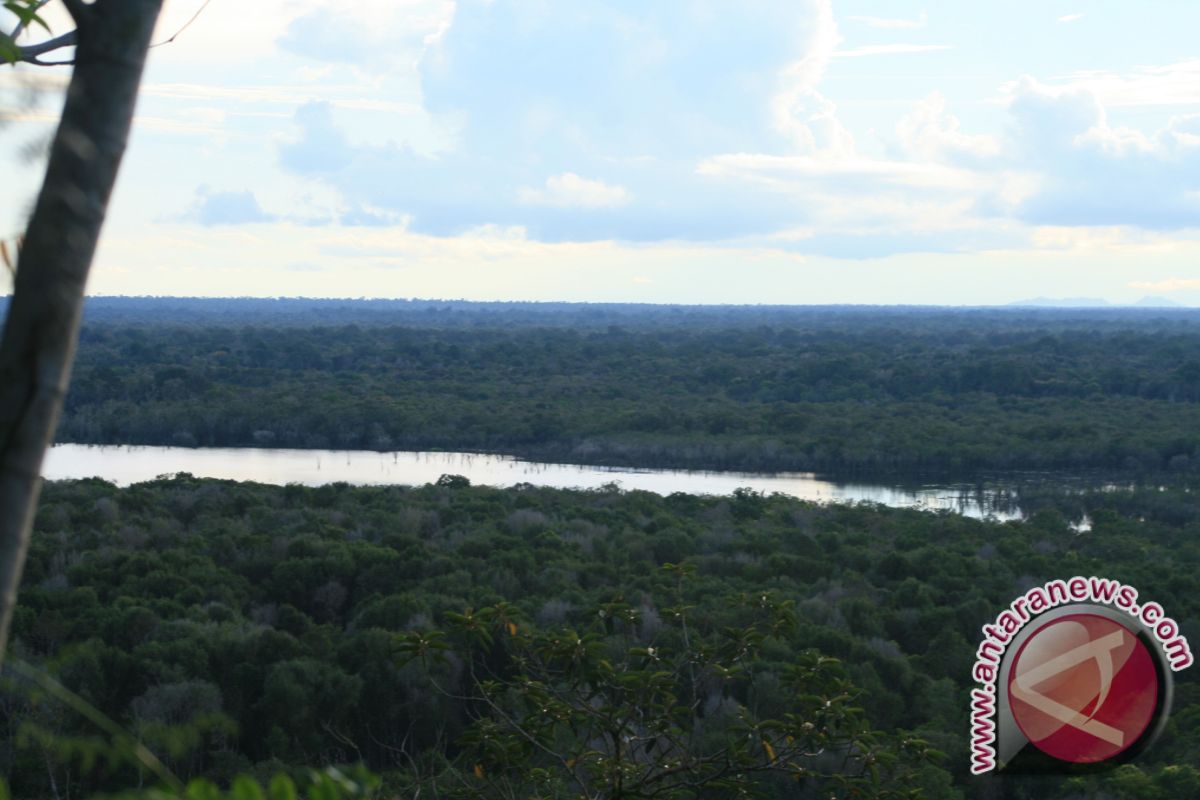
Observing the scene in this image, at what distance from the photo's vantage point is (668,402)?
49.3 m

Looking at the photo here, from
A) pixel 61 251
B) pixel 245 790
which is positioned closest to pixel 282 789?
pixel 245 790

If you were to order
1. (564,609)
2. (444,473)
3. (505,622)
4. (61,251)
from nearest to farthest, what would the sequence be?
(61,251) → (505,622) → (564,609) → (444,473)

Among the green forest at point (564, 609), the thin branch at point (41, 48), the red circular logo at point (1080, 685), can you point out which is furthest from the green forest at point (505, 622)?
the thin branch at point (41, 48)

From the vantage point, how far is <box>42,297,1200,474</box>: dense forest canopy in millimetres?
37969

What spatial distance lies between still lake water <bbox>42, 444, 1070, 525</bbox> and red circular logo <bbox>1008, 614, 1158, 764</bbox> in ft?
75.2

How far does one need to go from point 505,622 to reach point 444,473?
2876 centimetres

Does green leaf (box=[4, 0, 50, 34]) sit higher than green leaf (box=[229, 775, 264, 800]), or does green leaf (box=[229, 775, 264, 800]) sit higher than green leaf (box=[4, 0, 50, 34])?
green leaf (box=[4, 0, 50, 34])

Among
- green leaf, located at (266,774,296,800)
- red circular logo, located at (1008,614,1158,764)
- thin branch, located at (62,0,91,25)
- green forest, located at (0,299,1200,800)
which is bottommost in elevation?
green forest, located at (0,299,1200,800)

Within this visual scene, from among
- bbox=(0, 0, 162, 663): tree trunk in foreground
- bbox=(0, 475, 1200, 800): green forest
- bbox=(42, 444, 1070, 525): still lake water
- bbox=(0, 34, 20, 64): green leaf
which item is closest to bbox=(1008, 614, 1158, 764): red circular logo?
bbox=(0, 475, 1200, 800): green forest

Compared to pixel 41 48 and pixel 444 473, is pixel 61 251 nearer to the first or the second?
pixel 41 48

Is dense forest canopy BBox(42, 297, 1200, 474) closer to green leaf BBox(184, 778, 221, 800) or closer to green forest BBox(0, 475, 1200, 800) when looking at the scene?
green forest BBox(0, 475, 1200, 800)

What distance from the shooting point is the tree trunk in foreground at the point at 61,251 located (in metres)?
1.55

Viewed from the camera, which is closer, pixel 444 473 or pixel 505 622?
pixel 505 622

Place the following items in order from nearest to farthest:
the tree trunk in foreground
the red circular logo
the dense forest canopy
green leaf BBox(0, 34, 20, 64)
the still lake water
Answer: the tree trunk in foreground, green leaf BBox(0, 34, 20, 64), the red circular logo, the still lake water, the dense forest canopy
